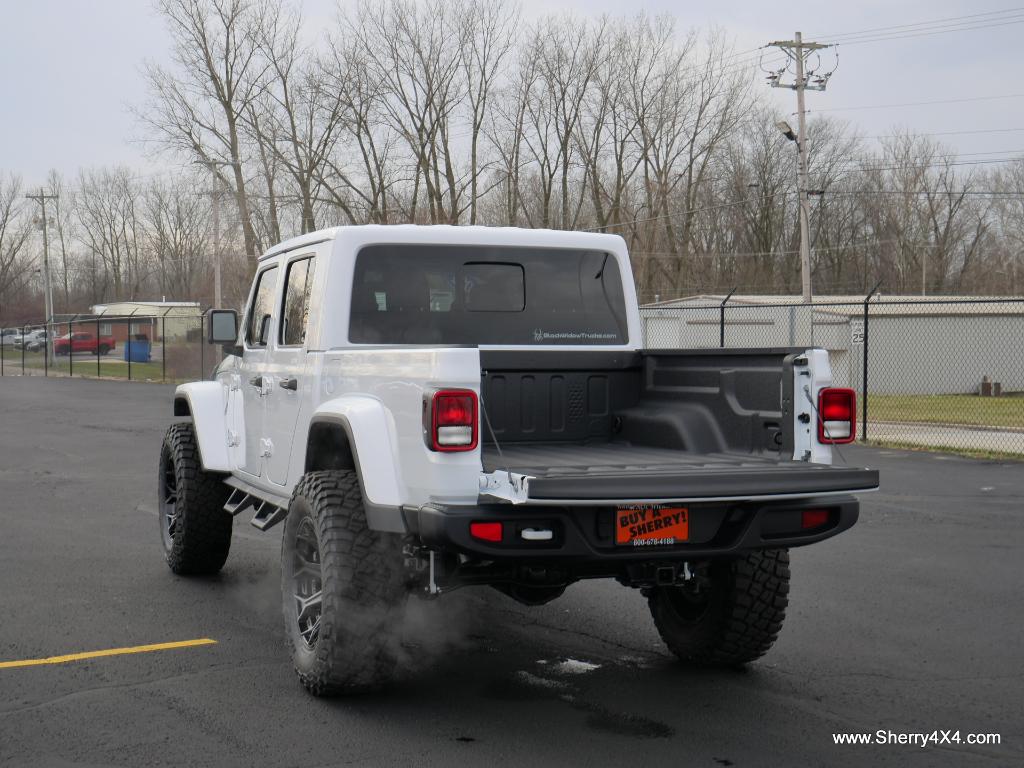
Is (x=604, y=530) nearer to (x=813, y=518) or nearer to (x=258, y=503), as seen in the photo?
(x=813, y=518)

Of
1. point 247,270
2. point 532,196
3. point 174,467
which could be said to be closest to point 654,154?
point 532,196

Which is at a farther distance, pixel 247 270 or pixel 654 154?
pixel 654 154

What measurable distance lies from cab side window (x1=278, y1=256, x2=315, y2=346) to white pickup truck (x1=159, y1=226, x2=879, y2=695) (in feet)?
0.06

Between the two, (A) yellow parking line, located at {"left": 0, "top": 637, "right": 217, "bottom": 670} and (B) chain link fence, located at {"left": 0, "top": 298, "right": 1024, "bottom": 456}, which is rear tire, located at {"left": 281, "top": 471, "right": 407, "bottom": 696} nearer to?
(A) yellow parking line, located at {"left": 0, "top": 637, "right": 217, "bottom": 670}

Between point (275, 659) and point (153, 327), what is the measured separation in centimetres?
6553

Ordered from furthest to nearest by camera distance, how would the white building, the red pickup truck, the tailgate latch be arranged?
the red pickup truck, the white building, the tailgate latch

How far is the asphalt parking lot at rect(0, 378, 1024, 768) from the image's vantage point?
14.6 ft

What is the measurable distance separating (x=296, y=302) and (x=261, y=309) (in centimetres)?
83

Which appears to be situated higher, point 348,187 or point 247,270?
point 348,187

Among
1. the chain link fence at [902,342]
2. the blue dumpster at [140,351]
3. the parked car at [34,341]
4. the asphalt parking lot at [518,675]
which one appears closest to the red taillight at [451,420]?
the asphalt parking lot at [518,675]

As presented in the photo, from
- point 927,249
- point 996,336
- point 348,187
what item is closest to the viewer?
point 996,336

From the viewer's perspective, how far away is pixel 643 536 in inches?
181

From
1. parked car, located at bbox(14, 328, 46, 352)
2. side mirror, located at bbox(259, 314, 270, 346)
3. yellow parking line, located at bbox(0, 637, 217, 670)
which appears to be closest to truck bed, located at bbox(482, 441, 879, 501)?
yellow parking line, located at bbox(0, 637, 217, 670)

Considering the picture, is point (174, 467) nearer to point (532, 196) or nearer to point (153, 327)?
point (532, 196)
